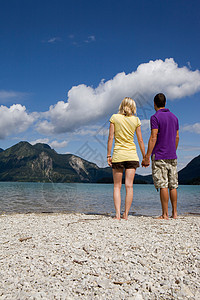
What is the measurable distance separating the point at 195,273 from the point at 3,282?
284 cm

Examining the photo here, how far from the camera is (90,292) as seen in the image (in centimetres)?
291

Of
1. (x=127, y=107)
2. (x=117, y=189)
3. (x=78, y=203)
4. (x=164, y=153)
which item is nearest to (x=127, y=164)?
(x=117, y=189)

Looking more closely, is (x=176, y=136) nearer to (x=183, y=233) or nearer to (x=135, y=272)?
(x=183, y=233)

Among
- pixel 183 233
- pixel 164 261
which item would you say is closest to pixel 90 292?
pixel 164 261

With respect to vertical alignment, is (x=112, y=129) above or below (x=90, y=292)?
above

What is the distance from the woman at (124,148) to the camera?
6613 mm

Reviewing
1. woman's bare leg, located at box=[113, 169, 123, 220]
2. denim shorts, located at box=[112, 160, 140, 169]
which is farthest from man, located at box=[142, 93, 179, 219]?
woman's bare leg, located at box=[113, 169, 123, 220]

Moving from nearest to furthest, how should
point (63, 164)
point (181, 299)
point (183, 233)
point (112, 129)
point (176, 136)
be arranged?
point (181, 299)
point (183, 233)
point (112, 129)
point (176, 136)
point (63, 164)

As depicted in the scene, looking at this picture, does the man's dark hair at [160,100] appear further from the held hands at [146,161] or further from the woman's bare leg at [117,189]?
the woman's bare leg at [117,189]

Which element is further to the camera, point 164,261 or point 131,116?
point 131,116

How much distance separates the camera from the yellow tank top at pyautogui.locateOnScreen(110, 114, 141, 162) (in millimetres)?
6668

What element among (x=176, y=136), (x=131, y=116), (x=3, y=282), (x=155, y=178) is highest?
(x=131, y=116)

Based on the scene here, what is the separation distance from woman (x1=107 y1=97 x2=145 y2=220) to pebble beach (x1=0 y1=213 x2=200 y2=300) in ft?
4.95

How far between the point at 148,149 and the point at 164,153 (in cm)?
51
